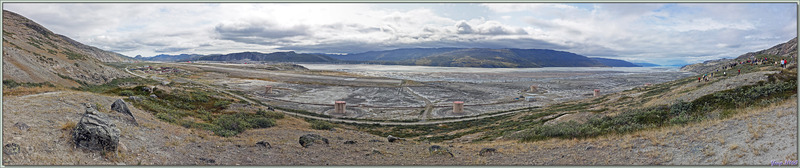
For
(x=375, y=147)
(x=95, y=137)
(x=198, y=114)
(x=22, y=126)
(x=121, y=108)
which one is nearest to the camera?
(x=95, y=137)

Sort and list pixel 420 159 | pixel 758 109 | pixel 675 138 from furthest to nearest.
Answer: pixel 420 159 → pixel 758 109 → pixel 675 138

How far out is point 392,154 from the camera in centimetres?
1533

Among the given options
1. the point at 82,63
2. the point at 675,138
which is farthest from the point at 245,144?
the point at 82,63

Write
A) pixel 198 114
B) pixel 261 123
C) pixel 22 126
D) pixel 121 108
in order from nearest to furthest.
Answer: pixel 22 126 → pixel 121 108 → pixel 261 123 → pixel 198 114

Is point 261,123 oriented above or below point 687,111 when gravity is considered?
below

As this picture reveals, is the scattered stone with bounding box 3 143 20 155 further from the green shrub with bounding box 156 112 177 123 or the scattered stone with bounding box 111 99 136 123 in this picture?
the green shrub with bounding box 156 112 177 123

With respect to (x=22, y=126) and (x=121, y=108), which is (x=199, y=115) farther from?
(x=22, y=126)

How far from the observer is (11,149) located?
853 centimetres

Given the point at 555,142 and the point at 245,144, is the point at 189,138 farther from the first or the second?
the point at 555,142

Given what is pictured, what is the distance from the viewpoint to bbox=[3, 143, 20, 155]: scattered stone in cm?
841

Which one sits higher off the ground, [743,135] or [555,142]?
[743,135]

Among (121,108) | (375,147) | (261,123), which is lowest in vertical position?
(375,147)

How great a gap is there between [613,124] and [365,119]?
2807 centimetres

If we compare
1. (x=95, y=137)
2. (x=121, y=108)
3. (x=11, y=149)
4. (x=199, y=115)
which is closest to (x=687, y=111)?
(x=95, y=137)
